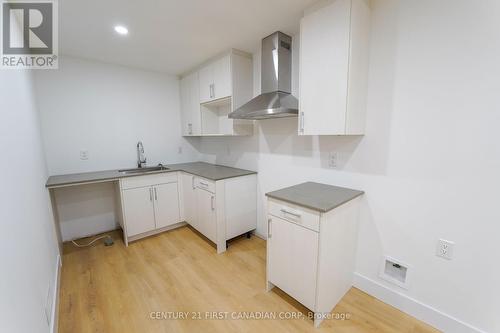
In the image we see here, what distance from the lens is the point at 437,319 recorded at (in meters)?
1.44

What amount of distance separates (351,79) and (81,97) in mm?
3126

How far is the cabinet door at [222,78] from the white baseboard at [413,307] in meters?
2.34

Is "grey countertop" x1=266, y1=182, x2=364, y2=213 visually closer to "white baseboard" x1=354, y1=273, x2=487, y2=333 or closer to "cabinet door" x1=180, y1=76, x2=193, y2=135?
"white baseboard" x1=354, y1=273, x2=487, y2=333

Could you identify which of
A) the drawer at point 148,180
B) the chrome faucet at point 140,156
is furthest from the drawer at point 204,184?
the chrome faucet at point 140,156

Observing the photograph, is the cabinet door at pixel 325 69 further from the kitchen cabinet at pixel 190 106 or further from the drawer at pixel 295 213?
the kitchen cabinet at pixel 190 106

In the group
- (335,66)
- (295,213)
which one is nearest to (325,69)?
(335,66)

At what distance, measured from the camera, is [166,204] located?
2861mm

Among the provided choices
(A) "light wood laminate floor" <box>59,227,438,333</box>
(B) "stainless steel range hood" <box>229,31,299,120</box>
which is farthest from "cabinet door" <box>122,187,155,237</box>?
(B) "stainless steel range hood" <box>229,31,299,120</box>

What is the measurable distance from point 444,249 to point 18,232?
2.49m

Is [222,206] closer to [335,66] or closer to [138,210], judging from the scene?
[138,210]

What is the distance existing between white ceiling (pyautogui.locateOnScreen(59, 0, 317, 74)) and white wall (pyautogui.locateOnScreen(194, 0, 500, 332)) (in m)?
0.85

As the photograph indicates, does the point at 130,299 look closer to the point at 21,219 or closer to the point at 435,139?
the point at 21,219

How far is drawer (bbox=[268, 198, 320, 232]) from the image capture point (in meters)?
1.41

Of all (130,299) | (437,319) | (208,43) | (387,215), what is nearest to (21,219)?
(130,299)
